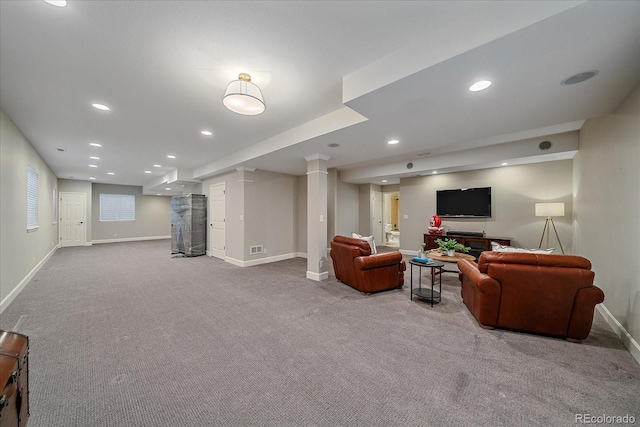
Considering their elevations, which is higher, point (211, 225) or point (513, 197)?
point (513, 197)

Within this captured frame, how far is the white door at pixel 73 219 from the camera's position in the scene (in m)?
9.12

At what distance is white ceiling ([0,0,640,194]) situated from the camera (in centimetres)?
166

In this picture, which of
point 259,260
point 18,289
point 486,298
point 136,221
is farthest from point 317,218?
point 136,221

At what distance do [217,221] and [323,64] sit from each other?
5.97 m

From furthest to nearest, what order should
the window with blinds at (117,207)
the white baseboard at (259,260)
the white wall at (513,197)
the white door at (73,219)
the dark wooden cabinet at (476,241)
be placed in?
the window with blinds at (117,207) → the white door at (73,219) → the white baseboard at (259,260) → the dark wooden cabinet at (476,241) → the white wall at (513,197)

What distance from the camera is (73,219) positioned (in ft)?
30.6

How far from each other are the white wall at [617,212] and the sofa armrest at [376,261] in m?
2.39

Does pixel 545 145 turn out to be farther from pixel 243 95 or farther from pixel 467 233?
pixel 243 95

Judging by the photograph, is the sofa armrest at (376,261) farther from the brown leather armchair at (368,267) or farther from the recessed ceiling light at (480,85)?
the recessed ceiling light at (480,85)

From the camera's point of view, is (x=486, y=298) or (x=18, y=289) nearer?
(x=486, y=298)

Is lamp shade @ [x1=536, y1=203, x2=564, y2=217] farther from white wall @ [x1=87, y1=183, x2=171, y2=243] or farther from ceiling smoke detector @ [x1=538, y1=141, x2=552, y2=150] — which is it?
white wall @ [x1=87, y1=183, x2=171, y2=243]

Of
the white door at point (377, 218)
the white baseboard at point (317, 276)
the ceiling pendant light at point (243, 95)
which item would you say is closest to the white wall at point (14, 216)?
the ceiling pendant light at point (243, 95)

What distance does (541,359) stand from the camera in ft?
7.07

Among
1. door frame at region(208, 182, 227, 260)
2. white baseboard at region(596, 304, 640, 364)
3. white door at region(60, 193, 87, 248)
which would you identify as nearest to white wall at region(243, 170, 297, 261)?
door frame at region(208, 182, 227, 260)
